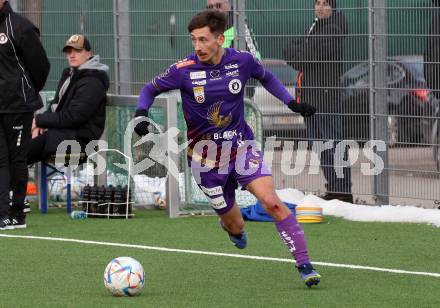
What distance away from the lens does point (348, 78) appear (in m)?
14.4

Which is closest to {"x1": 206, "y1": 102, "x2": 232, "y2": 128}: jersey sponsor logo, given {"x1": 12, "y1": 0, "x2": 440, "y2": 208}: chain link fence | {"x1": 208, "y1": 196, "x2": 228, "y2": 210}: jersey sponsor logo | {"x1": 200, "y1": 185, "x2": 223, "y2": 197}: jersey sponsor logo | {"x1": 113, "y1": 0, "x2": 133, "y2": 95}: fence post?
{"x1": 200, "y1": 185, "x2": 223, "y2": 197}: jersey sponsor logo

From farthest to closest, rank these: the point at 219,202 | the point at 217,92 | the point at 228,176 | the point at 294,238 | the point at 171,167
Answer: the point at 171,167, the point at 219,202, the point at 228,176, the point at 217,92, the point at 294,238

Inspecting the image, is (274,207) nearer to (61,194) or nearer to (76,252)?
(76,252)

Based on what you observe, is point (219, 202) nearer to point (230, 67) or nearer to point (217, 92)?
point (217, 92)

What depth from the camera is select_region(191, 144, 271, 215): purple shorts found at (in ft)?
30.6

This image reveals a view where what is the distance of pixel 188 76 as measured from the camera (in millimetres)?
9594

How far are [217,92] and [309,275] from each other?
1.64 metres

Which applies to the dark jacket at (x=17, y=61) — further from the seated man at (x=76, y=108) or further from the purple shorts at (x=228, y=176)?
the purple shorts at (x=228, y=176)

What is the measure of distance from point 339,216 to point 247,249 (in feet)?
9.30

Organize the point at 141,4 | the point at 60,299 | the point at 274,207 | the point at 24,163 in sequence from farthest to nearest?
the point at 141,4 → the point at 24,163 → the point at 274,207 → the point at 60,299

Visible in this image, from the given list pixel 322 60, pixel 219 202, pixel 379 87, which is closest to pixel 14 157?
pixel 219 202

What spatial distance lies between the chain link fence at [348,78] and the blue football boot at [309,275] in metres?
4.94

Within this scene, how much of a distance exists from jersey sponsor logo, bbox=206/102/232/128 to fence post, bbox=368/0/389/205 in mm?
4847

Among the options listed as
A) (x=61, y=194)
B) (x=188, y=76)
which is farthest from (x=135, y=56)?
(x=188, y=76)
